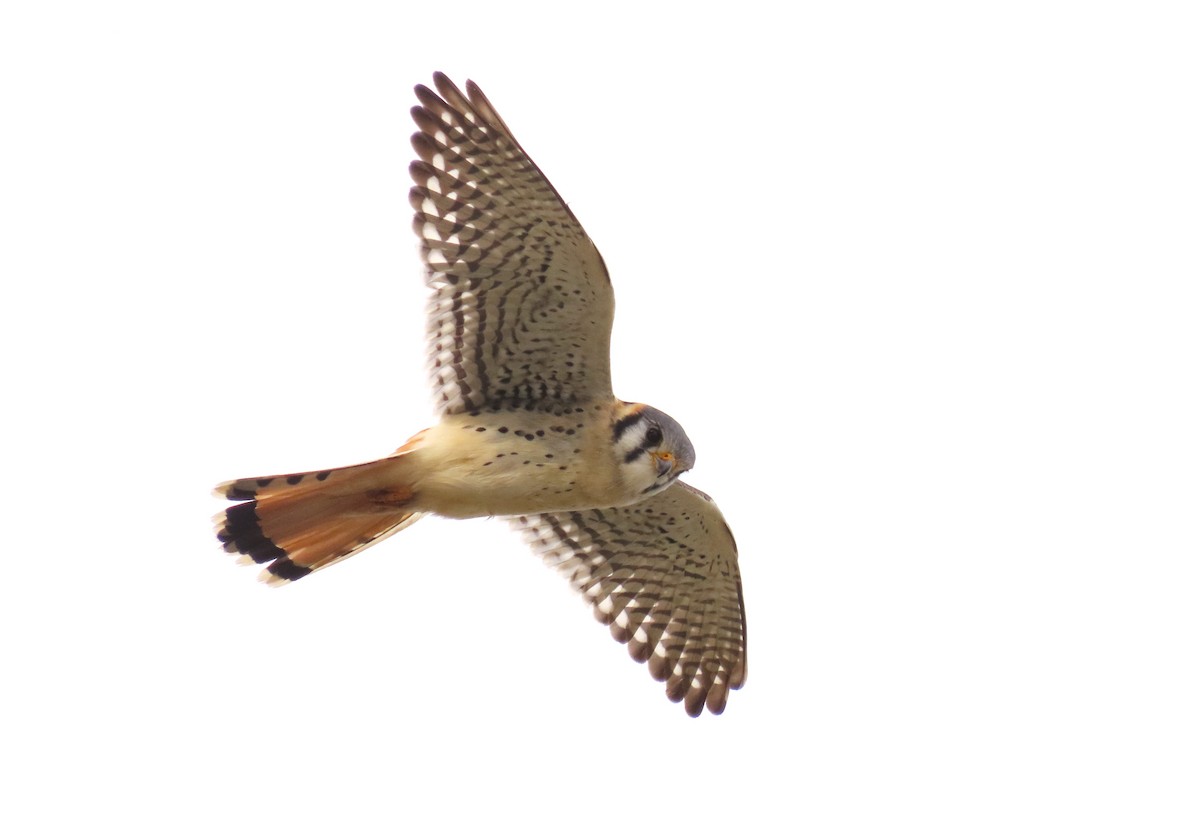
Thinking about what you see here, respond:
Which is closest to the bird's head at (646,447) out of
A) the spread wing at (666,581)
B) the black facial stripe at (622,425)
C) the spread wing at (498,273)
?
the black facial stripe at (622,425)

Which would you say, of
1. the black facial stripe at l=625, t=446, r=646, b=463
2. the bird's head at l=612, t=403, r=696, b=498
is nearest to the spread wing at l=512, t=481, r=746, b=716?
the bird's head at l=612, t=403, r=696, b=498

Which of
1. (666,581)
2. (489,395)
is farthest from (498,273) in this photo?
(666,581)

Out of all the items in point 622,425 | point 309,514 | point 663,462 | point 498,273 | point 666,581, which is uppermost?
point 498,273

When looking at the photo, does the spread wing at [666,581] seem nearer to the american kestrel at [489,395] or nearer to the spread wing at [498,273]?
the american kestrel at [489,395]

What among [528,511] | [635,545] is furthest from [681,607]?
[528,511]

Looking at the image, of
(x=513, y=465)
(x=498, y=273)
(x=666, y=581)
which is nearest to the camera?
(x=498, y=273)

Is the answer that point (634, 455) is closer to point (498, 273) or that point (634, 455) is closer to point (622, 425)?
point (622, 425)

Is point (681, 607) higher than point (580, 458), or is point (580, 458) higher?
point (580, 458)

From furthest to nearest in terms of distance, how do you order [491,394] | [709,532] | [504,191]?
[709,532], [491,394], [504,191]

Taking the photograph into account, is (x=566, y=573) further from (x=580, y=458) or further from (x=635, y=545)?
(x=580, y=458)
